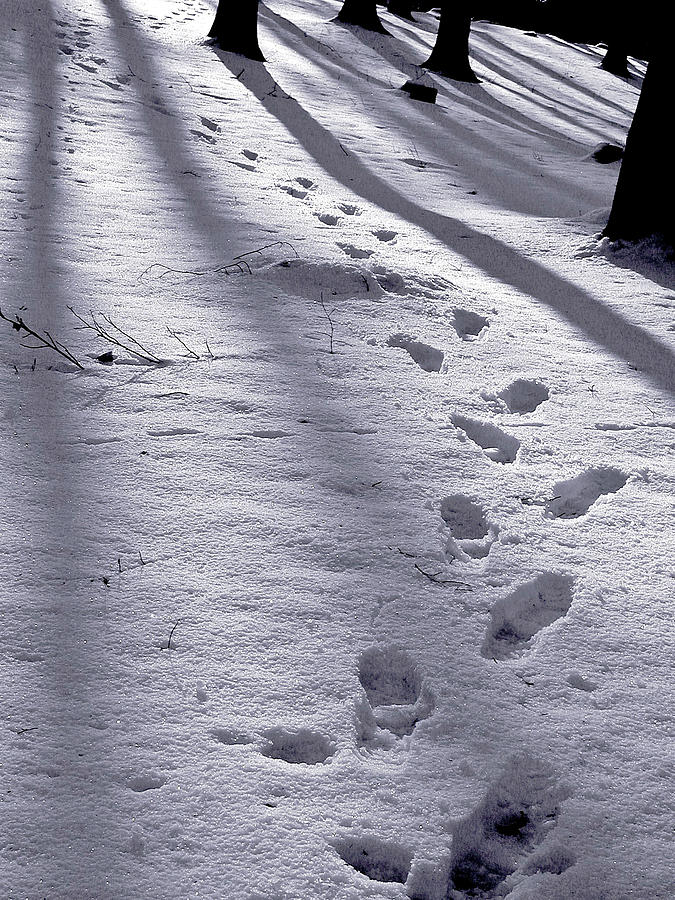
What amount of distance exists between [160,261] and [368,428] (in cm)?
151

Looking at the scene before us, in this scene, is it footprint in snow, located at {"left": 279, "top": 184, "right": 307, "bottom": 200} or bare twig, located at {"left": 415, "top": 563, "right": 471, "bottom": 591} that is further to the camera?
footprint in snow, located at {"left": 279, "top": 184, "right": 307, "bottom": 200}

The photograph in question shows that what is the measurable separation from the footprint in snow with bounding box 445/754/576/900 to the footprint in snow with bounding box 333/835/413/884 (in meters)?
0.09

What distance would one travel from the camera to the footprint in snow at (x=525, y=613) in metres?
1.76

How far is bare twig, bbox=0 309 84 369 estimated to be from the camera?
101 inches

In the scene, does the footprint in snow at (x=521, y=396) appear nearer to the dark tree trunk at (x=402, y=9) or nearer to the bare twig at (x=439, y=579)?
the bare twig at (x=439, y=579)

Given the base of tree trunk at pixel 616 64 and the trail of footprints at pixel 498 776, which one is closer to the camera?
the trail of footprints at pixel 498 776

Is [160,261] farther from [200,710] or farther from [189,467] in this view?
[200,710]

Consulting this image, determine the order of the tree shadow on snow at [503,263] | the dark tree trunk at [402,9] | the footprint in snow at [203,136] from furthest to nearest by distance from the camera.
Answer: the dark tree trunk at [402,9], the footprint in snow at [203,136], the tree shadow on snow at [503,263]

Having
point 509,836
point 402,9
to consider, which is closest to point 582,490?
point 509,836

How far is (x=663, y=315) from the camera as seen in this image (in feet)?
11.0

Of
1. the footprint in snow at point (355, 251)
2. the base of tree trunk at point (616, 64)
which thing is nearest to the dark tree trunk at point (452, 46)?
the base of tree trunk at point (616, 64)

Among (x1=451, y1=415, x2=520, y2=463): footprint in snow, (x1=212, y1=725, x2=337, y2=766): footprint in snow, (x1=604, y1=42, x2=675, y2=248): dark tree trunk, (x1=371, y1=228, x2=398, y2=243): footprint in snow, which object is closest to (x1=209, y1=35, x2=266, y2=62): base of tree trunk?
(x1=371, y1=228, x2=398, y2=243): footprint in snow

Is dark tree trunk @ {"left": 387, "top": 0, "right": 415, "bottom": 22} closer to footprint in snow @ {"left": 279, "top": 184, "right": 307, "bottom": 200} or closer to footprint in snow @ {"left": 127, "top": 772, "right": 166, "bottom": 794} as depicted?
footprint in snow @ {"left": 279, "top": 184, "right": 307, "bottom": 200}

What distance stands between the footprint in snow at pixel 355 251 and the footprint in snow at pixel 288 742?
2.65 m
